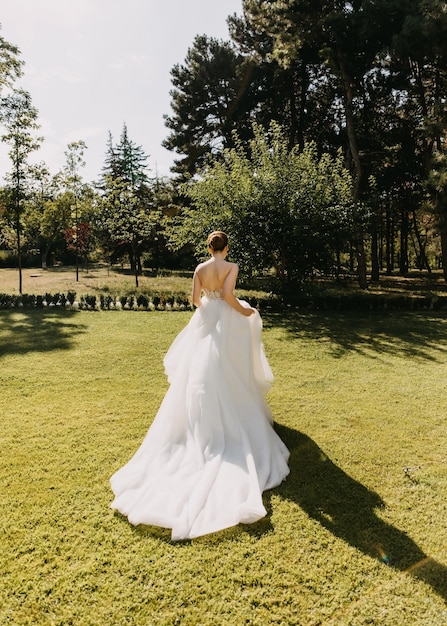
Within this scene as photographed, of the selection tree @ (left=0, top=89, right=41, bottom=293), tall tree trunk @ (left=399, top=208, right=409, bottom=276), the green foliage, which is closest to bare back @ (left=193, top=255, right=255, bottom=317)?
the green foliage

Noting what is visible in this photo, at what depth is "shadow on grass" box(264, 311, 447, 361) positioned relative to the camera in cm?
1109

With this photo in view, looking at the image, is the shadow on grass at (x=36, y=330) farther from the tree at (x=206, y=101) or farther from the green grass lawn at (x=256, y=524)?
the tree at (x=206, y=101)

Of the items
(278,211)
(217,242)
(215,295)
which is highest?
(278,211)

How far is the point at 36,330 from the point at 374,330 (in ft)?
37.6

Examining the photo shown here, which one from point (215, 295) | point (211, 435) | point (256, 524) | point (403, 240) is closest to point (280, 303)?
point (215, 295)

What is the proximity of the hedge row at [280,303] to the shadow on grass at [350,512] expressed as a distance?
1188 cm

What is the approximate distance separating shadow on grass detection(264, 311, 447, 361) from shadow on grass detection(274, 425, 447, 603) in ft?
19.4

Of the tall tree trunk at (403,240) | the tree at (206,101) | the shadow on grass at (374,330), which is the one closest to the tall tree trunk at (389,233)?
the tall tree trunk at (403,240)

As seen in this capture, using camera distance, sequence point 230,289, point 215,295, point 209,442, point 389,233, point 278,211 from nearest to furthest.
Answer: point 209,442
point 230,289
point 215,295
point 278,211
point 389,233

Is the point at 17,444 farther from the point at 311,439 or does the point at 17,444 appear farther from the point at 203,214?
the point at 203,214

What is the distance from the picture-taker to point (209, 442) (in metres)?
4.65

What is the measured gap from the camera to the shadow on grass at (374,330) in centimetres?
1109

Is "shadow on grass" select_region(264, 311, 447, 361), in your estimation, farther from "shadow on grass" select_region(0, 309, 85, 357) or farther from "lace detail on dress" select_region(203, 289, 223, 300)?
"shadow on grass" select_region(0, 309, 85, 357)

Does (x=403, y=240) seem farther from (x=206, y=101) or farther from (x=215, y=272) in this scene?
(x=215, y=272)
